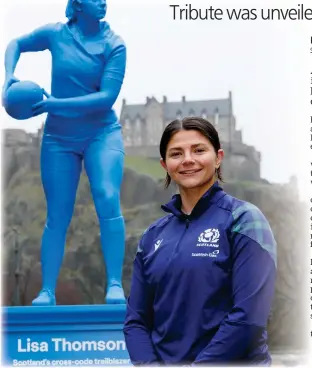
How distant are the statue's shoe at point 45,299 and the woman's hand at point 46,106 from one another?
1109 mm

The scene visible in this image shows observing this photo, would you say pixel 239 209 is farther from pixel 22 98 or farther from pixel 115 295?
pixel 115 295

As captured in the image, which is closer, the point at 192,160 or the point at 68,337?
the point at 192,160

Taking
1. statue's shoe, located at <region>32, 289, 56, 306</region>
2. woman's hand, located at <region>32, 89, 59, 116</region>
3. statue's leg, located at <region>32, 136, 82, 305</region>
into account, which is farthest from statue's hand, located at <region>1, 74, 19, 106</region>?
statue's shoe, located at <region>32, 289, 56, 306</region>

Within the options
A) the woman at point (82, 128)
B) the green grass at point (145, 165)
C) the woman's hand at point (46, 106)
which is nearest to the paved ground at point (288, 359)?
the woman at point (82, 128)

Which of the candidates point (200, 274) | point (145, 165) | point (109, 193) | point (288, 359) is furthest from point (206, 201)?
point (145, 165)

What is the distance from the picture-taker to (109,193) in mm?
4312

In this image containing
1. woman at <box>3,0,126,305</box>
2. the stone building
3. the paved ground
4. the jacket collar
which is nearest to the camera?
the jacket collar

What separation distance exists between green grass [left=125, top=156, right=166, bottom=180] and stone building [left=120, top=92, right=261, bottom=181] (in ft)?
0.16

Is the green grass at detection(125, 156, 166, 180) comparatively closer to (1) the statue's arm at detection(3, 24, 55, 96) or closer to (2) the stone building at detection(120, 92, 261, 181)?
(2) the stone building at detection(120, 92, 261, 181)

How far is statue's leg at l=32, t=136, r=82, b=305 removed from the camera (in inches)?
173

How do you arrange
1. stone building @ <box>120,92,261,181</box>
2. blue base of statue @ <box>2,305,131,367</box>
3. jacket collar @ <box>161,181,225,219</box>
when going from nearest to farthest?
jacket collar @ <box>161,181,225,219</box>
blue base of statue @ <box>2,305,131,367</box>
stone building @ <box>120,92,261,181</box>

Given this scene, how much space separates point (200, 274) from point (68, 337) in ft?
8.85

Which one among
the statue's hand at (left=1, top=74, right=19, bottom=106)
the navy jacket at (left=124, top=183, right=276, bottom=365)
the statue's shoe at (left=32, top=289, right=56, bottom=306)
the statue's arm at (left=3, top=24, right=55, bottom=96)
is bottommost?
the statue's shoe at (left=32, top=289, right=56, bottom=306)

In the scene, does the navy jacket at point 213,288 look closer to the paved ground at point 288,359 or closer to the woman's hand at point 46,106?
the woman's hand at point 46,106
